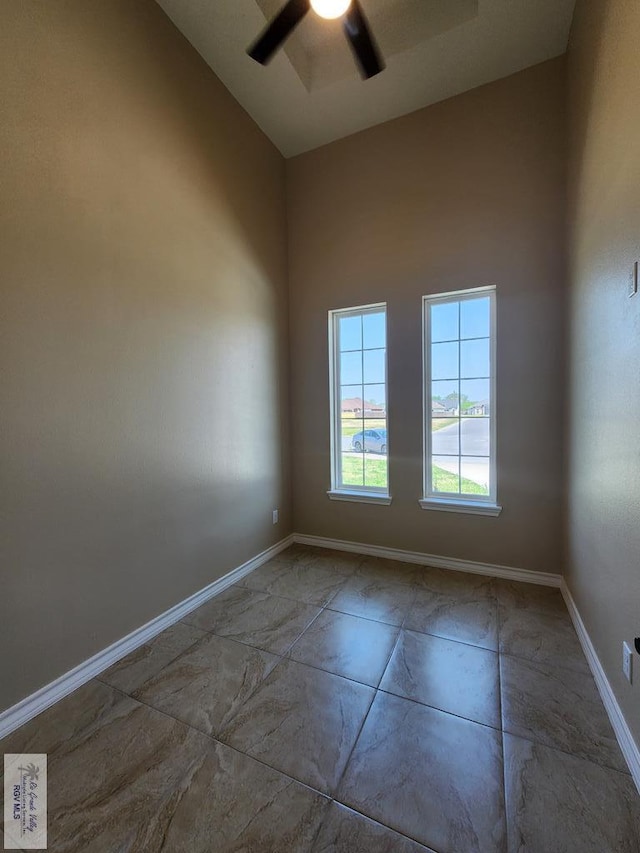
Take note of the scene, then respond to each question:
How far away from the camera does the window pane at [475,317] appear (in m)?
2.66

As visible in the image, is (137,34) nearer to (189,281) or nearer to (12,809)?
(189,281)

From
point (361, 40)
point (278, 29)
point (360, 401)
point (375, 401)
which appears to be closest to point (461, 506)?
point (375, 401)

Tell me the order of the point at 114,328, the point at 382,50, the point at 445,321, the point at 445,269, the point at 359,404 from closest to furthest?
the point at 114,328
the point at 382,50
the point at 445,269
the point at 445,321
the point at 359,404

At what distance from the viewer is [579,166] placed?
6.54 ft

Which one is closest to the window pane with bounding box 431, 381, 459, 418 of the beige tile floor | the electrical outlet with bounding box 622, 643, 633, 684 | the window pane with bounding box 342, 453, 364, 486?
the window pane with bounding box 342, 453, 364, 486

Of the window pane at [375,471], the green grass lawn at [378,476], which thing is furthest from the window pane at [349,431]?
the window pane at [375,471]

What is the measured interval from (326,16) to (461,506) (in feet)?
9.83

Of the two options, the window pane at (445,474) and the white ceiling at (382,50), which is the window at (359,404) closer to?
the window pane at (445,474)

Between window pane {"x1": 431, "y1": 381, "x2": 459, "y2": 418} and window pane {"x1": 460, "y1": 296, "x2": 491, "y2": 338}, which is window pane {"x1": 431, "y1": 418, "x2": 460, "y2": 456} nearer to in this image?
window pane {"x1": 431, "y1": 381, "x2": 459, "y2": 418}

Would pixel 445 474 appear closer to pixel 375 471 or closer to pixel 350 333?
pixel 375 471

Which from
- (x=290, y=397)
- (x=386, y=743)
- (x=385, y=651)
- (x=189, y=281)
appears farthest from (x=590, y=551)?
(x=189, y=281)

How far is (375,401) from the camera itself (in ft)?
10.1

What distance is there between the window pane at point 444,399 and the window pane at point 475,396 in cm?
6
